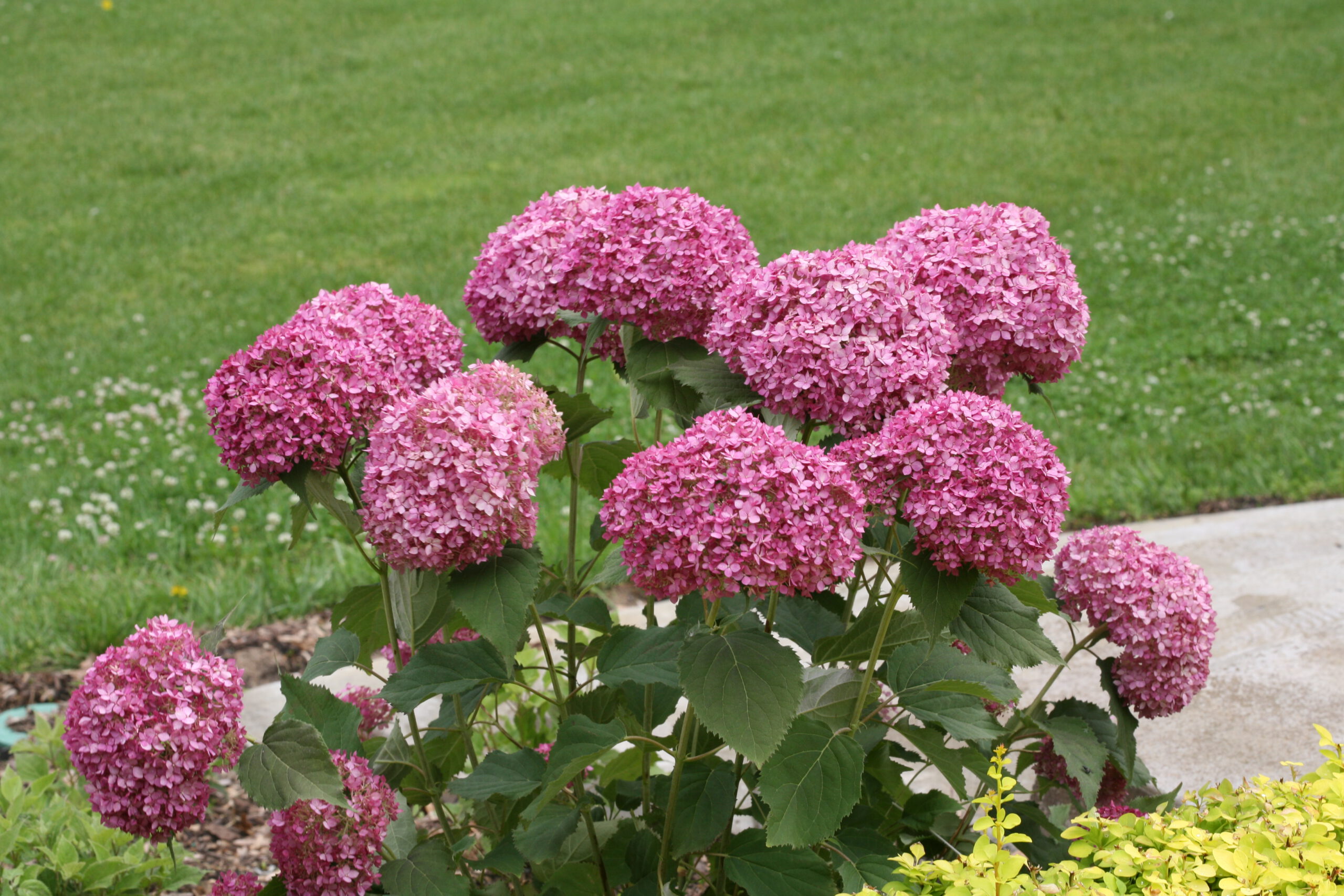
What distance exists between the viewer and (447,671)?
2127 mm

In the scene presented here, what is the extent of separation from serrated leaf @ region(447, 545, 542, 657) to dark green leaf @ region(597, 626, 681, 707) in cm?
22

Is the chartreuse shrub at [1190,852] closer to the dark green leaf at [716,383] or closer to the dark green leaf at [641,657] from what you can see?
the dark green leaf at [641,657]

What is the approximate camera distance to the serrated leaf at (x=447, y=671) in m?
2.07

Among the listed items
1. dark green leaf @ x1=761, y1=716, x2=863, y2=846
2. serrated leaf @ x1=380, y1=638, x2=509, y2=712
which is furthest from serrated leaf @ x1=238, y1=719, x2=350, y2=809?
dark green leaf @ x1=761, y1=716, x2=863, y2=846

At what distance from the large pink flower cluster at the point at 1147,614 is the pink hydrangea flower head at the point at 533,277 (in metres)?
1.04

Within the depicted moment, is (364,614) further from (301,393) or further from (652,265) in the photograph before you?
(652,265)

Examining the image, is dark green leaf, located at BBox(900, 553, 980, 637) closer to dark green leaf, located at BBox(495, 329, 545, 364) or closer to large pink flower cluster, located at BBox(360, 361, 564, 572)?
large pink flower cluster, located at BBox(360, 361, 564, 572)

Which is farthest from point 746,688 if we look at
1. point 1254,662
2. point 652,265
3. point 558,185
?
point 558,185

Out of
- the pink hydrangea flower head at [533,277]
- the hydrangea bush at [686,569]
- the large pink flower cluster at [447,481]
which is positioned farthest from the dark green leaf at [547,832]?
the pink hydrangea flower head at [533,277]

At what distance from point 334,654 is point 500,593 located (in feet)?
1.99

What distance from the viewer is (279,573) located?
16.5 feet

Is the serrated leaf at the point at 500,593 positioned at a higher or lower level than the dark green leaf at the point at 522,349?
lower

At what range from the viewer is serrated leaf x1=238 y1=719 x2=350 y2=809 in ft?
6.28

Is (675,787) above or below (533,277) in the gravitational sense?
below
